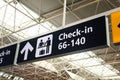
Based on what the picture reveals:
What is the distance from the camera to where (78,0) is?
8.02 metres

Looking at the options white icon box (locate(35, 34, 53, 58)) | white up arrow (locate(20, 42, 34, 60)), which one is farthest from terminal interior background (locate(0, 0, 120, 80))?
white icon box (locate(35, 34, 53, 58))

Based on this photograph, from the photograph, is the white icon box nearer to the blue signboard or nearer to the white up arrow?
the white up arrow

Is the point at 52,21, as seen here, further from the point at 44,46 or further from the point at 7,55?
the point at 44,46

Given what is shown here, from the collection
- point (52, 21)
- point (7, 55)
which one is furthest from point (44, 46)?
point (52, 21)

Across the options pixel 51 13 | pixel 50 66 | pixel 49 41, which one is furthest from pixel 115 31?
pixel 50 66

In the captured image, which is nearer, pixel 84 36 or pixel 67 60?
pixel 84 36

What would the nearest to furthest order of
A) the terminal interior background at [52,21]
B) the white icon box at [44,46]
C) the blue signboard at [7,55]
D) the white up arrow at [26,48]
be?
the white icon box at [44,46] → the white up arrow at [26,48] → the blue signboard at [7,55] → the terminal interior background at [52,21]

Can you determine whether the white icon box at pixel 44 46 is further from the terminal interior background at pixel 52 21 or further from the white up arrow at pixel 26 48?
the terminal interior background at pixel 52 21

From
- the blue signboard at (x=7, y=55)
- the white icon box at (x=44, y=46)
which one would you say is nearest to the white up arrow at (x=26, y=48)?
the white icon box at (x=44, y=46)

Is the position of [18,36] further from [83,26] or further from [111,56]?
[83,26]

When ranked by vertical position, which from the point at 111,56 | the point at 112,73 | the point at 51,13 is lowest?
the point at 112,73

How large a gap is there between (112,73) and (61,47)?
47.8 ft

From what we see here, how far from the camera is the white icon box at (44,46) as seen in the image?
3498 mm

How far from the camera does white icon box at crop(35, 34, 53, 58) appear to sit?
138 inches
